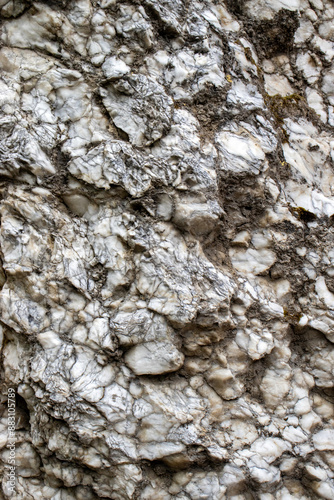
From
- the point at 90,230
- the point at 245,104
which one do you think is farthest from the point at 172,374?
the point at 245,104

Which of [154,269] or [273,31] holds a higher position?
[273,31]

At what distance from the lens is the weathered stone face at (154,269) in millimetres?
2543

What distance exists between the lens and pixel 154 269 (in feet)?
8.83

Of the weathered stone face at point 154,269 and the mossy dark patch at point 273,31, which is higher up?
the mossy dark patch at point 273,31

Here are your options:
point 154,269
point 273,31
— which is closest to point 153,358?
point 154,269

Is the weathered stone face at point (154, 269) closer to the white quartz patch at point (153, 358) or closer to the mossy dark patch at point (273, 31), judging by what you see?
the white quartz patch at point (153, 358)

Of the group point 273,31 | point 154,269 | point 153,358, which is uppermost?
point 273,31

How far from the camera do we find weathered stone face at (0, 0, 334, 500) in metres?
2.54

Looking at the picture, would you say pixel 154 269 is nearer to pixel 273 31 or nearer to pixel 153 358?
pixel 153 358

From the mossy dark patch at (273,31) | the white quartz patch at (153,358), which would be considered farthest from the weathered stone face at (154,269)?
the mossy dark patch at (273,31)

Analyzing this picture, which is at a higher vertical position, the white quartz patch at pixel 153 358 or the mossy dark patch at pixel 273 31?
the mossy dark patch at pixel 273 31

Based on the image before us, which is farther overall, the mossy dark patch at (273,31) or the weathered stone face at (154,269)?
the mossy dark patch at (273,31)

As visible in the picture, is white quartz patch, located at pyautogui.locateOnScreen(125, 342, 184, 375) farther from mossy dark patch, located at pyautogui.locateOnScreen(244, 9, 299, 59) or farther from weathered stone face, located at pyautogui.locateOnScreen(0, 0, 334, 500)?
mossy dark patch, located at pyautogui.locateOnScreen(244, 9, 299, 59)

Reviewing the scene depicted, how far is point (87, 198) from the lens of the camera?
9.31 feet
